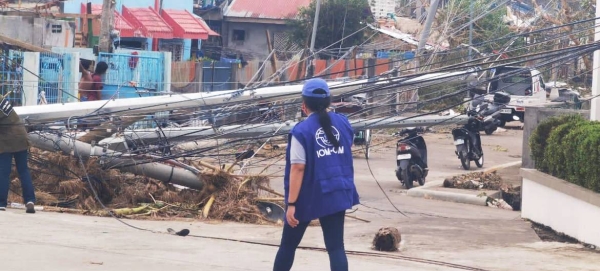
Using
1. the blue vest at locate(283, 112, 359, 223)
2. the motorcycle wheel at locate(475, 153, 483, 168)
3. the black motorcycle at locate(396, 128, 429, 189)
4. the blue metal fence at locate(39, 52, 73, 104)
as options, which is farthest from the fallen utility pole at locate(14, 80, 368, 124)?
the blue metal fence at locate(39, 52, 73, 104)

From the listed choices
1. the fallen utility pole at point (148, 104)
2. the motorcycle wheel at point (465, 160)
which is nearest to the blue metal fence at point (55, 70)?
the motorcycle wheel at point (465, 160)

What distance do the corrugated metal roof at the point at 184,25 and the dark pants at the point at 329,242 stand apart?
3613 cm

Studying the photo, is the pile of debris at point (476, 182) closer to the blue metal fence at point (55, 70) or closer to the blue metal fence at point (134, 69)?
the blue metal fence at point (55, 70)

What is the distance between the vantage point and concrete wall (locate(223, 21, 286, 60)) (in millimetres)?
50094

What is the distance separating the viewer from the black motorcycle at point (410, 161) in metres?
16.5

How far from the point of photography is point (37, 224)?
9.77m

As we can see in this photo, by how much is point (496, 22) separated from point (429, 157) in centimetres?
2043

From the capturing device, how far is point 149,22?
4150 centimetres

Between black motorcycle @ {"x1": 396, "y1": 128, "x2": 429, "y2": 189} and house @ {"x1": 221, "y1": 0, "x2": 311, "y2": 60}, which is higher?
house @ {"x1": 221, "y1": 0, "x2": 311, "y2": 60}

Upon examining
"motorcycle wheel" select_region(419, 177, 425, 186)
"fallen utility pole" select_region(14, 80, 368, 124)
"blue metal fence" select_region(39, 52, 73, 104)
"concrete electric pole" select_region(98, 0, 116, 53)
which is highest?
"concrete electric pole" select_region(98, 0, 116, 53)

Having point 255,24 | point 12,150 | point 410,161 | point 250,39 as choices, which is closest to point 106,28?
point 410,161

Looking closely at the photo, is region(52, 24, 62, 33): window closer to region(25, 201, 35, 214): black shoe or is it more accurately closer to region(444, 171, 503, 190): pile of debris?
region(444, 171, 503, 190): pile of debris

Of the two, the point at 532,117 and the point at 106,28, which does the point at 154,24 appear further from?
the point at 532,117

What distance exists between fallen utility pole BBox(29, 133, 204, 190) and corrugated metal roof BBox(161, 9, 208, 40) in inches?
1203
